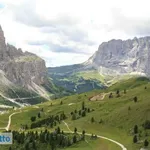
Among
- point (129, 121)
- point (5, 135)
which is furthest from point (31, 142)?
point (5, 135)

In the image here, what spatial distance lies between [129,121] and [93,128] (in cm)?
2031

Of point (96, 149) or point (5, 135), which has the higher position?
point (5, 135)

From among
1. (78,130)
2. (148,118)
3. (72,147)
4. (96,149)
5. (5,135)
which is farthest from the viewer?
(78,130)

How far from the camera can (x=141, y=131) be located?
531 ft

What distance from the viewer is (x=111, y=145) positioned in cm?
14362

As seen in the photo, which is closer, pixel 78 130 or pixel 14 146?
pixel 14 146

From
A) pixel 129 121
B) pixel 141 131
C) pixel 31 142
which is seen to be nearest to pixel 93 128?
pixel 129 121

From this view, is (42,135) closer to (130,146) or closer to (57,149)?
(57,149)

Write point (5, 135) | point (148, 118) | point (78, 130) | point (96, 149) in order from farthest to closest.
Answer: point (78, 130), point (148, 118), point (96, 149), point (5, 135)

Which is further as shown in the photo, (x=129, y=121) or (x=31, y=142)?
(x=129, y=121)

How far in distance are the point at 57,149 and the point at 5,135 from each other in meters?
119

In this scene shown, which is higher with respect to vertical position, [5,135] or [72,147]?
[5,135]

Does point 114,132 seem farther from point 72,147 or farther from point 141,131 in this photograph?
point 72,147

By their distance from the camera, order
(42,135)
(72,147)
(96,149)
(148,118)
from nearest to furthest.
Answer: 1. (96,149)
2. (72,147)
3. (42,135)
4. (148,118)
